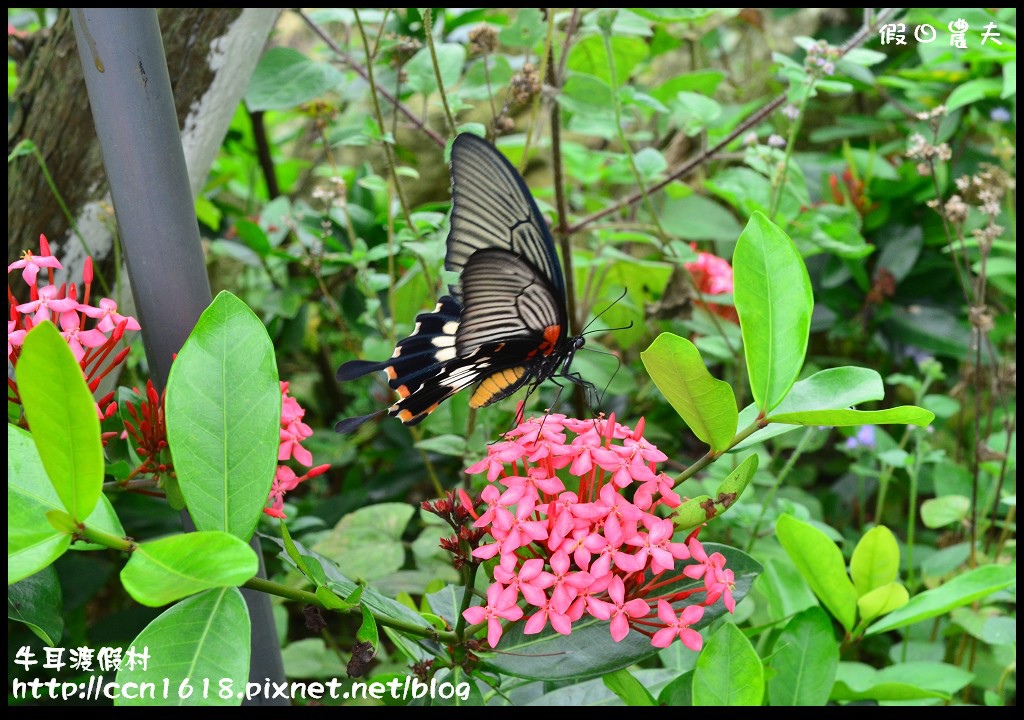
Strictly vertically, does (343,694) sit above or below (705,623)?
below

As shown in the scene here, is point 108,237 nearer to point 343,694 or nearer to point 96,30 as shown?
point 96,30

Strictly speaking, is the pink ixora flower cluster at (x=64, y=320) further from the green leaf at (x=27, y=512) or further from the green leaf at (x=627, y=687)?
the green leaf at (x=627, y=687)

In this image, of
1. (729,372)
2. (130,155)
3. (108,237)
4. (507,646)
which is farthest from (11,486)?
(729,372)

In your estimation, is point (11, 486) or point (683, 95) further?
point (683, 95)

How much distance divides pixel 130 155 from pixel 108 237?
0.61 m

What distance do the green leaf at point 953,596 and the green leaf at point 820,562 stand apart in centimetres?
6

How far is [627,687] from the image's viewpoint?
0.85 m

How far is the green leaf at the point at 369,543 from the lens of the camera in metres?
1.31

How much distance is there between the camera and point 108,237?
4.34 ft

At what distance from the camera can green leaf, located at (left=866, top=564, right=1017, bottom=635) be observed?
3.43 ft

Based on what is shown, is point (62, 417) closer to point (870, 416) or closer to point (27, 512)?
point (27, 512)

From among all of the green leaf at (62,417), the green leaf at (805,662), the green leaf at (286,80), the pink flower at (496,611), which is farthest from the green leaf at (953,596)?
the green leaf at (286,80)

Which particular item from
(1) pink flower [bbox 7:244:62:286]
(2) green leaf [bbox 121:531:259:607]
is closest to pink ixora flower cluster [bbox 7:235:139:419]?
(1) pink flower [bbox 7:244:62:286]

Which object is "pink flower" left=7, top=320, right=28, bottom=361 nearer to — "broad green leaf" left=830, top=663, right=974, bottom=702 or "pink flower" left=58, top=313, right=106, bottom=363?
"pink flower" left=58, top=313, right=106, bottom=363
